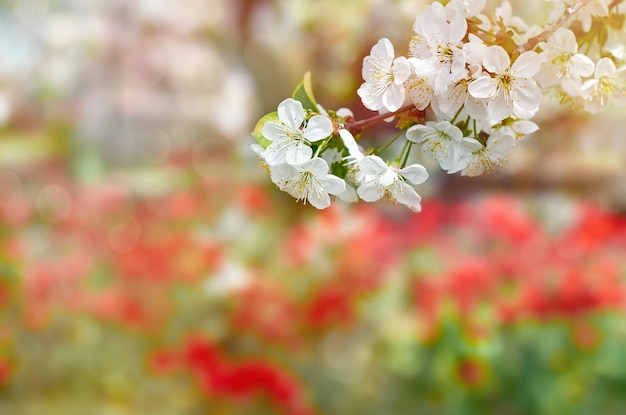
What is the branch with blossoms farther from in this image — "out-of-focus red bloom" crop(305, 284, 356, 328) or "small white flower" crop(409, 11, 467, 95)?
"out-of-focus red bloom" crop(305, 284, 356, 328)

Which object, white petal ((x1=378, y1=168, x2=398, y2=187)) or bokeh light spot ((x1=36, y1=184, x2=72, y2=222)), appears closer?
white petal ((x1=378, y1=168, x2=398, y2=187))

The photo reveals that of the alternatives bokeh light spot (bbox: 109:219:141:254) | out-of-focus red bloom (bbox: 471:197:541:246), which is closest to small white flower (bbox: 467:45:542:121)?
out-of-focus red bloom (bbox: 471:197:541:246)

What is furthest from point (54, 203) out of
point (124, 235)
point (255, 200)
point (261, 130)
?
point (261, 130)

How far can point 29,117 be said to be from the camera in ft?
13.9

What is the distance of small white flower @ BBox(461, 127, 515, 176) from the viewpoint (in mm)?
426

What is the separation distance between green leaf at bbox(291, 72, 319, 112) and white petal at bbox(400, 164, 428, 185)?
0.07 meters

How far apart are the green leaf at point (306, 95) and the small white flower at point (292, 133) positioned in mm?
25

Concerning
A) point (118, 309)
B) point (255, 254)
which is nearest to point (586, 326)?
point (255, 254)

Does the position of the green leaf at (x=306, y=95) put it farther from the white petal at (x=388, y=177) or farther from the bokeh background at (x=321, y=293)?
the bokeh background at (x=321, y=293)

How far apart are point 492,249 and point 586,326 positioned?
1.01 feet

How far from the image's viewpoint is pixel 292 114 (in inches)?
16.3

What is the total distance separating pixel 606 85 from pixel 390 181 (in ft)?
0.53

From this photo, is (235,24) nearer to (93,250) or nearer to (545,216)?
(93,250)

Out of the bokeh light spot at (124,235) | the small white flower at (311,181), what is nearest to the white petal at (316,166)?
the small white flower at (311,181)
